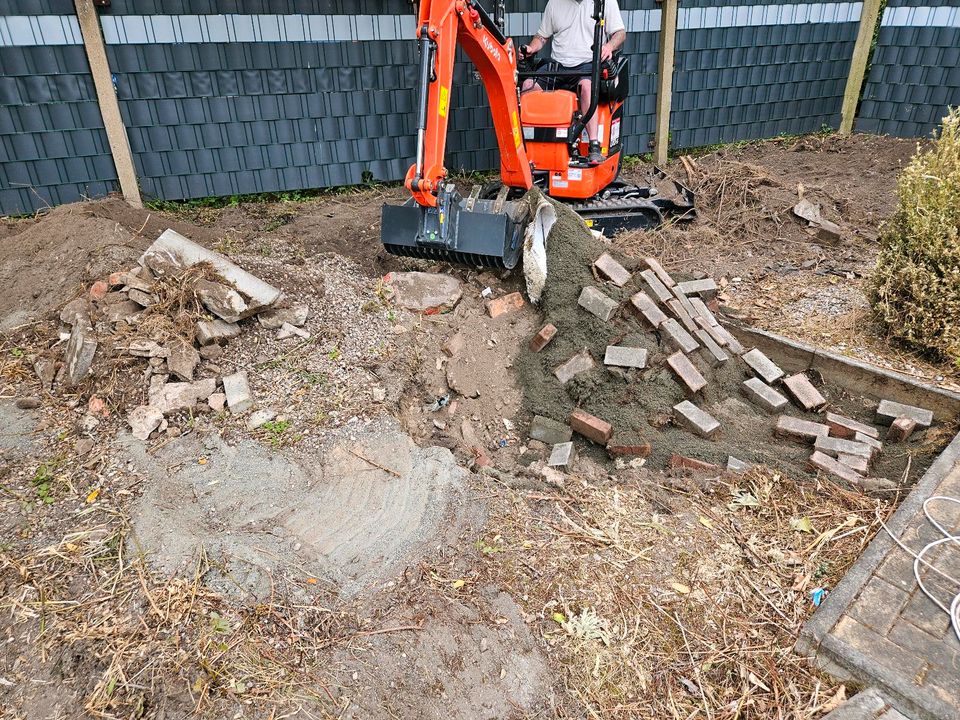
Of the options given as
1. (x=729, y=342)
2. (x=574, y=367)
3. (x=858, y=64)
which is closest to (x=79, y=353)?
(x=574, y=367)

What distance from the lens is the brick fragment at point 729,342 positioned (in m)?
4.68

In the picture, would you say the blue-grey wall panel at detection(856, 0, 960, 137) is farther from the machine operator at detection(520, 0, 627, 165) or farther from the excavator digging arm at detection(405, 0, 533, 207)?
the excavator digging arm at detection(405, 0, 533, 207)

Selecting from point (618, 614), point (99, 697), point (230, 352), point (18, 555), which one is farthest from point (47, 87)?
point (618, 614)

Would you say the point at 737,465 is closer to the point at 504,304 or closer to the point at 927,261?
the point at 504,304

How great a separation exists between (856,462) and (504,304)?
2.61m

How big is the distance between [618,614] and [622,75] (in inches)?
205

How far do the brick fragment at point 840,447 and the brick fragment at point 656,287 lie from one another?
4.71ft

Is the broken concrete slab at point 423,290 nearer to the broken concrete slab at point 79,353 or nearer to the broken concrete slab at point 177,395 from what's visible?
the broken concrete slab at point 177,395

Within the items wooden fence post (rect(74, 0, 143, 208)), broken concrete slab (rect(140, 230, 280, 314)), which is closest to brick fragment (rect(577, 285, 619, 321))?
broken concrete slab (rect(140, 230, 280, 314))

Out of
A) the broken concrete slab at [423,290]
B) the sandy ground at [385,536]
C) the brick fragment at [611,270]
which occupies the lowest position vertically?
the sandy ground at [385,536]

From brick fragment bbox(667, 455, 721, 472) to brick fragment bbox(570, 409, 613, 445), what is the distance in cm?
42

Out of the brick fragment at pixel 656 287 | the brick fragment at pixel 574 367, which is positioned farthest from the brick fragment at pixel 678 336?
the brick fragment at pixel 574 367

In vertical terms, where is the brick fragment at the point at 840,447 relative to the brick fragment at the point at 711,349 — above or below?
below

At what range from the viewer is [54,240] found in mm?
5234
